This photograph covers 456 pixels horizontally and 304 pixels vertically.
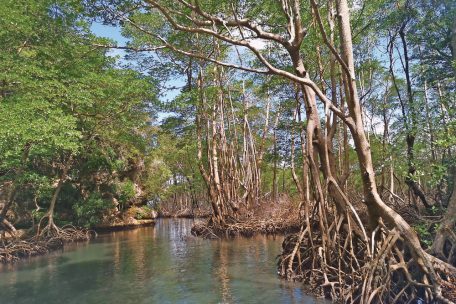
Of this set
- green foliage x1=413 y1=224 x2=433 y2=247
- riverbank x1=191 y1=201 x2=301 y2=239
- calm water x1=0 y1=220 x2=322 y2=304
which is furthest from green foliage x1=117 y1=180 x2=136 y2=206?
green foliage x1=413 y1=224 x2=433 y2=247

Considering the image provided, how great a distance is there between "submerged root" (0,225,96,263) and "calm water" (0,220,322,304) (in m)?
0.63

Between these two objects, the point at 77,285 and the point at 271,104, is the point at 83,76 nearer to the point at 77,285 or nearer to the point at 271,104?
the point at 77,285

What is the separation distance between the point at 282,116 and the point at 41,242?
Answer: 14949 millimetres

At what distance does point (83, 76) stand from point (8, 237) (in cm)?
723

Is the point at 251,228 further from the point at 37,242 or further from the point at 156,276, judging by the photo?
the point at 37,242

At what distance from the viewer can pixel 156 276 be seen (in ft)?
33.7

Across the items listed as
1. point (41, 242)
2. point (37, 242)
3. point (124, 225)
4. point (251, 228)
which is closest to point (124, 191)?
point (124, 225)

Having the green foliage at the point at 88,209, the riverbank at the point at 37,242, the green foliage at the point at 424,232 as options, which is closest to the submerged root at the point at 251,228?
the riverbank at the point at 37,242

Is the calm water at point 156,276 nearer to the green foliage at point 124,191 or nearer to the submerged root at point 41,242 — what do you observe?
the submerged root at point 41,242

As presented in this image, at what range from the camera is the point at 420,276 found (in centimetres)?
587

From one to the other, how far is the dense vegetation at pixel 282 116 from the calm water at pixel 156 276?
1243mm

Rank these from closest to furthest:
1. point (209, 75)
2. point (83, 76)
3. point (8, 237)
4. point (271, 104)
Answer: point (83, 76) < point (8, 237) < point (209, 75) < point (271, 104)

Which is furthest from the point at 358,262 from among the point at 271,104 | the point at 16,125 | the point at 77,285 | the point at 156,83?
the point at 271,104

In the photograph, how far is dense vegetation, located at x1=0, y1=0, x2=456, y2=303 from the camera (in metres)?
6.35
